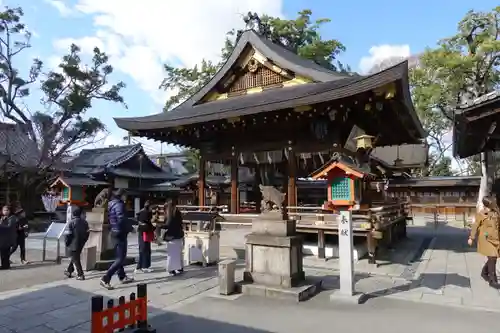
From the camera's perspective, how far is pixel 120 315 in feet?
13.6

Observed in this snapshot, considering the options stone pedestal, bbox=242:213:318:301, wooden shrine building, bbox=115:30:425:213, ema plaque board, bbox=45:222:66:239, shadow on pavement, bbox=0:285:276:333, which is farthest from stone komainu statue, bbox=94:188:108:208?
stone pedestal, bbox=242:213:318:301

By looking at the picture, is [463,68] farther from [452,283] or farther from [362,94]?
[452,283]

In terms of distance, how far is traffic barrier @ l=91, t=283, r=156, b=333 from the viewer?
377 centimetres

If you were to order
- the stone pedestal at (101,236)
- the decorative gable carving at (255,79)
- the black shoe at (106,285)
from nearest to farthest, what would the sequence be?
the black shoe at (106,285) < the stone pedestal at (101,236) < the decorative gable carving at (255,79)

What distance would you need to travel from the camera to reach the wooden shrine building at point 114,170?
89.6 feet

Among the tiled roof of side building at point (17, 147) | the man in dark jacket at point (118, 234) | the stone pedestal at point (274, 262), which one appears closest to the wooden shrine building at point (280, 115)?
the stone pedestal at point (274, 262)

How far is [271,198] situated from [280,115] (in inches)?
189

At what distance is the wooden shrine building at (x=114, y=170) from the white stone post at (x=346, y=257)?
21.6 meters

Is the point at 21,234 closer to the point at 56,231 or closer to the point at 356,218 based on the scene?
the point at 56,231

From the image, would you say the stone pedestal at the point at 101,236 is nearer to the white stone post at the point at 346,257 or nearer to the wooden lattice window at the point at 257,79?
the white stone post at the point at 346,257

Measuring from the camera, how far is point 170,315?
574cm

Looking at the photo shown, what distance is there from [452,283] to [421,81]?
74.1 ft

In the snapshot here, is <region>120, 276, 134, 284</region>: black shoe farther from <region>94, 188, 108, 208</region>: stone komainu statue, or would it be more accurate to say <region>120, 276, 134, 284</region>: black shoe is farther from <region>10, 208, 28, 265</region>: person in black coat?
<region>10, 208, 28, 265</region>: person in black coat

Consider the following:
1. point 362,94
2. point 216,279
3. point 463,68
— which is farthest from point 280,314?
point 463,68
